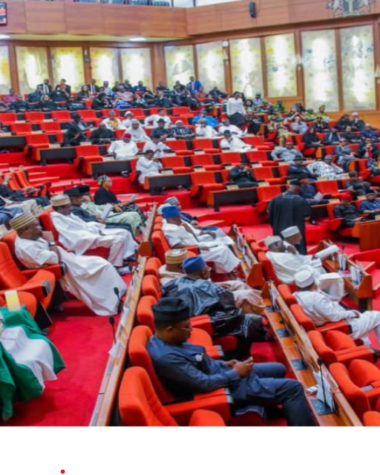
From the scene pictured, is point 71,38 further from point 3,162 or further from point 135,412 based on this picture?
point 135,412

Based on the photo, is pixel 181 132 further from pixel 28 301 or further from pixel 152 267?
pixel 28 301

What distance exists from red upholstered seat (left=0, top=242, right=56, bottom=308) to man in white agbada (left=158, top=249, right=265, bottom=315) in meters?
0.79

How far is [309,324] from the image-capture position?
3814 mm

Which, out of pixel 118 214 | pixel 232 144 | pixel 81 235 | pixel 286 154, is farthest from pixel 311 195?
pixel 81 235

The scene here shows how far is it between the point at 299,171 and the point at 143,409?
873 cm

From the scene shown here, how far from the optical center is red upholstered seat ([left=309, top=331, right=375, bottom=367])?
3377 mm

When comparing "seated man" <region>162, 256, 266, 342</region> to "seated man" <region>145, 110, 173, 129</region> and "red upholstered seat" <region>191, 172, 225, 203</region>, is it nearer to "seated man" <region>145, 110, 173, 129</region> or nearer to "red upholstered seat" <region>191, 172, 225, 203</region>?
"red upholstered seat" <region>191, 172, 225, 203</region>

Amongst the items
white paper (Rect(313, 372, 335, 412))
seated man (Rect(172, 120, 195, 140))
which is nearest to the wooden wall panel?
seated man (Rect(172, 120, 195, 140))

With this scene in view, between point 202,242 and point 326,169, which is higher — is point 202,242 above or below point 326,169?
below

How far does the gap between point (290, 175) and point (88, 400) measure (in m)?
7.80

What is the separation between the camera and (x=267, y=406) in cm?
307

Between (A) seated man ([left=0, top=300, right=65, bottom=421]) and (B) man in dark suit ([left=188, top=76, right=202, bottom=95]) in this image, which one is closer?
(A) seated man ([left=0, top=300, right=65, bottom=421])

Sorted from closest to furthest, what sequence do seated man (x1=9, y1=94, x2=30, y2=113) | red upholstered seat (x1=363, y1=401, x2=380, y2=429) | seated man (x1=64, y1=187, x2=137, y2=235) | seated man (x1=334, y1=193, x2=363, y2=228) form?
red upholstered seat (x1=363, y1=401, x2=380, y2=429)
seated man (x1=64, y1=187, x2=137, y2=235)
seated man (x1=334, y1=193, x2=363, y2=228)
seated man (x1=9, y1=94, x2=30, y2=113)
